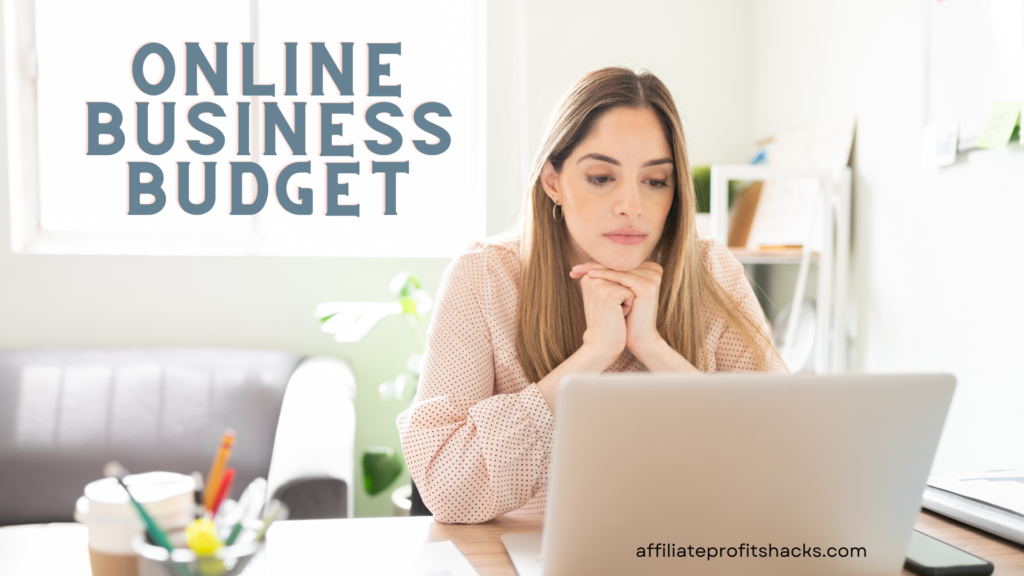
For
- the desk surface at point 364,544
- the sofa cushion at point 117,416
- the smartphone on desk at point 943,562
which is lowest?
the sofa cushion at point 117,416

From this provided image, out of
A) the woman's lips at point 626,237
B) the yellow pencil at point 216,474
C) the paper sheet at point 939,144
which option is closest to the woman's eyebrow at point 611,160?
the woman's lips at point 626,237

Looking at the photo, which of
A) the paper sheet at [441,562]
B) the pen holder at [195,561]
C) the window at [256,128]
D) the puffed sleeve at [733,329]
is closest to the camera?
the pen holder at [195,561]

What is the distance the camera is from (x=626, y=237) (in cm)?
111

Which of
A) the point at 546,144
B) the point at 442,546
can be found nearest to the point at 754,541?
the point at 442,546

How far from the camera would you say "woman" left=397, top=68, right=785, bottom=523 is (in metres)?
0.98

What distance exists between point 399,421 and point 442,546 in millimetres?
291

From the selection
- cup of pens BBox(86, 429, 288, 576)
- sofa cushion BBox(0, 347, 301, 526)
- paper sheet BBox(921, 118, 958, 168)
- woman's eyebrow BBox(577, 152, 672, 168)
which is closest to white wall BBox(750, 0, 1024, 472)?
paper sheet BBox(921, 118, 958, 168)

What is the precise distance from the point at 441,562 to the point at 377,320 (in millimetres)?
1418

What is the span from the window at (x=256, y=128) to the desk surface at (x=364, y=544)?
171 cm

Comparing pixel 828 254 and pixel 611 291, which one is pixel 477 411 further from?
pixel 828 254

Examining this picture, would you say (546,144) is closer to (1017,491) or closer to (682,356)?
(682,356)

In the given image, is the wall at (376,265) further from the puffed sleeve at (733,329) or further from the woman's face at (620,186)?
the woman's face at (620,186)

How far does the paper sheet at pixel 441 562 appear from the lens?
662 millimetres

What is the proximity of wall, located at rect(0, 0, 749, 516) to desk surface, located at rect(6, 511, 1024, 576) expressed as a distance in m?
1.64
